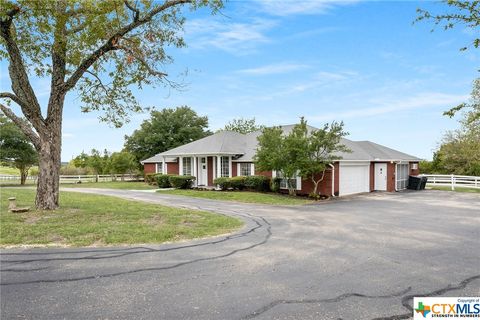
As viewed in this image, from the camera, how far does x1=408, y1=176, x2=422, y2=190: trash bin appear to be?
84.9ft

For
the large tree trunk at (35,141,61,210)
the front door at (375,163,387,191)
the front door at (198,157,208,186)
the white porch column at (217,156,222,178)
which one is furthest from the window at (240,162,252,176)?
the large tree trunk at (35,141,61,210)

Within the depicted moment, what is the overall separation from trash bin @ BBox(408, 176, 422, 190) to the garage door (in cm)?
450

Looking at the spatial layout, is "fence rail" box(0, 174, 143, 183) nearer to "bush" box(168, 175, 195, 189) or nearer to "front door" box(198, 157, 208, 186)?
"bush" box(168, 175, 195, 189)

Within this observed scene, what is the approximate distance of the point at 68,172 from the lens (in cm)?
4291

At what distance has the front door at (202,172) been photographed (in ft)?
87.2

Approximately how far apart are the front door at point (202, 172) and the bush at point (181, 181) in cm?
134

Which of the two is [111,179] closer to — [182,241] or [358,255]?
[182,241]

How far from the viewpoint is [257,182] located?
22.2 m

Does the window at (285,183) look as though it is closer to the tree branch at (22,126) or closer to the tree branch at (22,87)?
the tree branch at (22,126)

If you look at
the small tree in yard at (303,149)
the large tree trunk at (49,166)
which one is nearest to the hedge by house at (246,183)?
the small tree in yard at (303,149)

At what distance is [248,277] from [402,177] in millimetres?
24661

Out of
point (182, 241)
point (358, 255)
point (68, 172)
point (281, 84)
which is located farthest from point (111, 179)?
point (358, 255)

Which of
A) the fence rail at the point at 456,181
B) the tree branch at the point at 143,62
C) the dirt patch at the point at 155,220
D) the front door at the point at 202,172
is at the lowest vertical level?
the dirt patch at the point at 155,220

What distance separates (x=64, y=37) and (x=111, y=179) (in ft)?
110
